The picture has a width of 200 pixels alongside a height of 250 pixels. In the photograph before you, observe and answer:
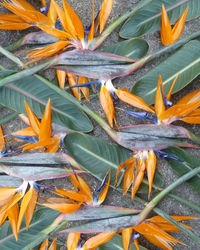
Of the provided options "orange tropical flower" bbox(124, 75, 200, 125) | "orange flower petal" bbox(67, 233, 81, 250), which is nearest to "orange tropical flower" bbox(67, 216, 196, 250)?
"orange flower petal" bbox(67, 233, 81, 250)

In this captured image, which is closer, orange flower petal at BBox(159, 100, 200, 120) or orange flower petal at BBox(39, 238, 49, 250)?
orange flower petal at BBox(159, 100, 200, 120)

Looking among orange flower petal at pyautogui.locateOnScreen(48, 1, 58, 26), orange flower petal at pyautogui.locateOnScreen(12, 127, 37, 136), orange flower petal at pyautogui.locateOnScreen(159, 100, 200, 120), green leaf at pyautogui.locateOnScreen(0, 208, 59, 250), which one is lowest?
green leaf at pyautogui.locateOnScreen(0, 208, 59, 250)

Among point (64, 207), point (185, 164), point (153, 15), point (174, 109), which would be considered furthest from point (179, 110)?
point (64, 207)

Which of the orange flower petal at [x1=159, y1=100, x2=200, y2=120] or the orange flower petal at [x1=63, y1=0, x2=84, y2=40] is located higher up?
the orange flower petal at [x1=63, y1=0, x2=84, y2=40]

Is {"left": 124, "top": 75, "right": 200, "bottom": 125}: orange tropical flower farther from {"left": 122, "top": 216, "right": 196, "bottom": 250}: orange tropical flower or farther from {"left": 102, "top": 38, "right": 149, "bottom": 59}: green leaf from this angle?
{"left": 122, "top": 216, "right": 196, "bottom": 250}: orange tropical flower

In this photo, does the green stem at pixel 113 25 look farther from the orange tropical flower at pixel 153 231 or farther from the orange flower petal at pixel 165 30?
the orange tropical flower at pixel 153 231

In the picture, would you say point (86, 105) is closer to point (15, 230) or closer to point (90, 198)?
point (90, 198)

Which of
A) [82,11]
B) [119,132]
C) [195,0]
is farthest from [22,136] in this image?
[195,0]
